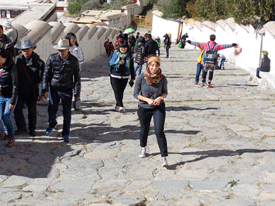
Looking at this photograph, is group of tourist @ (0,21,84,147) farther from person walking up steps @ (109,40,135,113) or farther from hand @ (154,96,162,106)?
person walking up steps @ (109,40,135,113)

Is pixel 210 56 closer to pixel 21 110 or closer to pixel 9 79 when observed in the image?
pixel 21 110

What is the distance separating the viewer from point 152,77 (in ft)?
18.6

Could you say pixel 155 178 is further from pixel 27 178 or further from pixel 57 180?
pixel 27 178

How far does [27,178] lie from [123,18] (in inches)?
1972

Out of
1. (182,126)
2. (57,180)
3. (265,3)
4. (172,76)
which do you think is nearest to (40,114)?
(182,126)

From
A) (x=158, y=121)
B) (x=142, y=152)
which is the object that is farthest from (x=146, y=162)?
(x=158, y=121)

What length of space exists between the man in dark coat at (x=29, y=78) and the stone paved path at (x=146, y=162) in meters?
0.46

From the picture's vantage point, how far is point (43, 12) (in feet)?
68.0

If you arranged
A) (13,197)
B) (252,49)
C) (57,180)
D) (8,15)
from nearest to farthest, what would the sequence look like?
(13,197) → (57,180) → (252,49) → (8,15)

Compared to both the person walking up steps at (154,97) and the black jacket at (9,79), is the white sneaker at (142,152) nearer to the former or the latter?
the person walking up steps at (154,97)

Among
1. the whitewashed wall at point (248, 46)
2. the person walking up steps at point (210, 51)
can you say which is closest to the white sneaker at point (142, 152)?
the person walking up steps at point (210, 51)

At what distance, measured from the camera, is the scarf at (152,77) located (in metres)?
5.66

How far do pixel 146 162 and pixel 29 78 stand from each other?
7.83 ft

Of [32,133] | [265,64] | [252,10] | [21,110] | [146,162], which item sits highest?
[252,10]
